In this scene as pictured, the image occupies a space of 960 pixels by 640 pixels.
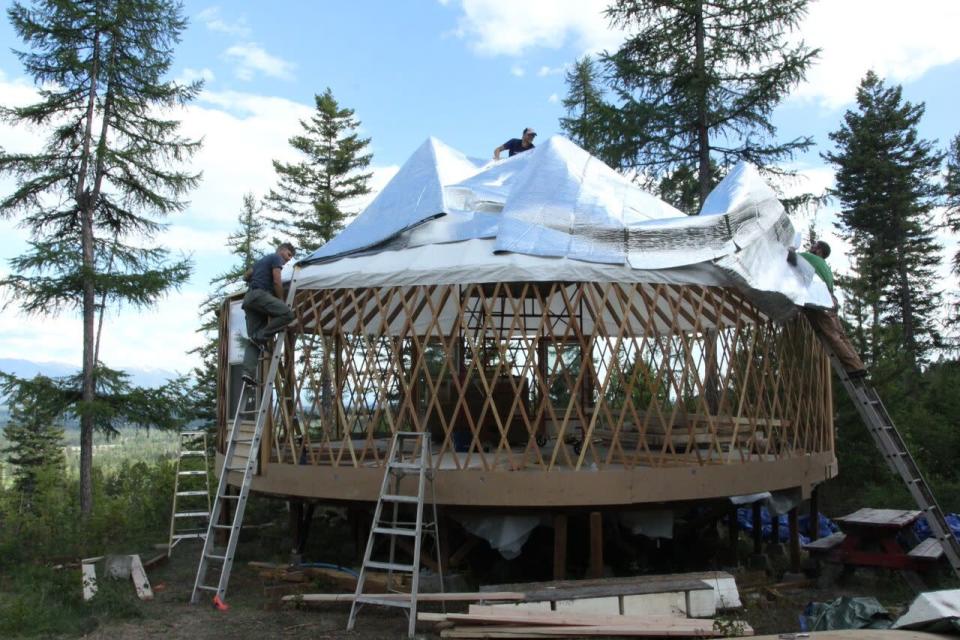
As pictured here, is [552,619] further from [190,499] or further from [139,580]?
[190,499]

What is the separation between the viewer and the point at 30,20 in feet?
32.8

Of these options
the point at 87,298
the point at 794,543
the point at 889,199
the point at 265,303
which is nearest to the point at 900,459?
the point at 794,543

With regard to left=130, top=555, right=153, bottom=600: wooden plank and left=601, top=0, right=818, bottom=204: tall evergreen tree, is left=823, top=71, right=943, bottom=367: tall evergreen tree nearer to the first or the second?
left=601, top=0, right=818, bottom=204: tall evergreen tree

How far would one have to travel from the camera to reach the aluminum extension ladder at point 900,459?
202 inches

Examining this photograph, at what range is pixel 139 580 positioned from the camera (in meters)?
5.97

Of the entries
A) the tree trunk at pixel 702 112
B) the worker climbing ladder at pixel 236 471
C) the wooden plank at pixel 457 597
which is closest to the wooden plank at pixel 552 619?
the wooden plank at pixel 457 597

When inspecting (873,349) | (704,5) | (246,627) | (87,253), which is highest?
(704,5)

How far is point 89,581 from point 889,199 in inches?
740

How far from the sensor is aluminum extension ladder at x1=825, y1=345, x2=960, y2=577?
16.8 feet

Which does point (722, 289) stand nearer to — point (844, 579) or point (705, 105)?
point (844, 579)

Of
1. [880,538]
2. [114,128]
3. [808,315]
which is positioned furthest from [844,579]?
[114,128]

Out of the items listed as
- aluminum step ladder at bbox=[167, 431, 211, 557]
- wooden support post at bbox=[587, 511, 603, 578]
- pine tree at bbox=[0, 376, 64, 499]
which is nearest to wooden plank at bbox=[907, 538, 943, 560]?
wooden support post at bbox=[587, 511, 603, 578]

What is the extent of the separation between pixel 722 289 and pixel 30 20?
9224mm

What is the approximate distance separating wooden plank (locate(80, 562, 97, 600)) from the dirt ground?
0.43 meters
